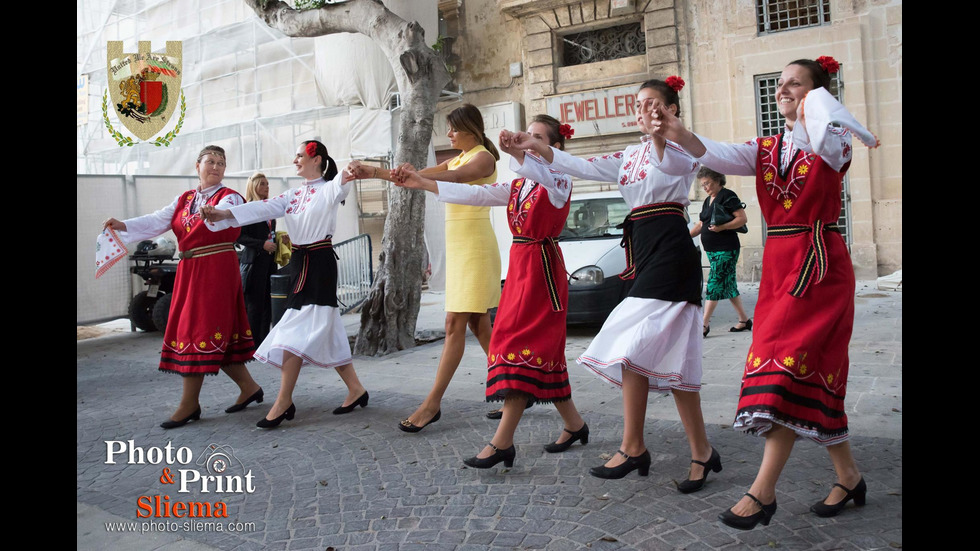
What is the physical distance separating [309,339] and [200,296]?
2.97ft

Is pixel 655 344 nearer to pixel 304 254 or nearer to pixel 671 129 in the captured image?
A: pixel 671 129

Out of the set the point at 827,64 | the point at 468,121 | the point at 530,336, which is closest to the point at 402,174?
the point at 468,121

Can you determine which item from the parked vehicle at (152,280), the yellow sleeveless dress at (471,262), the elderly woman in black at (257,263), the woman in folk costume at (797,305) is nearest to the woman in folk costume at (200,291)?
the yellow sleeveless dress at (471,262)

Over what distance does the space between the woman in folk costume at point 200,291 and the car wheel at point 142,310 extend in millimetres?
5626

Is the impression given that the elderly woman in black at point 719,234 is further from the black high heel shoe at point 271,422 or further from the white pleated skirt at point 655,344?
the black high heel shoe at point 271,422

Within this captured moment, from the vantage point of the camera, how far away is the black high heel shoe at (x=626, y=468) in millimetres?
3660

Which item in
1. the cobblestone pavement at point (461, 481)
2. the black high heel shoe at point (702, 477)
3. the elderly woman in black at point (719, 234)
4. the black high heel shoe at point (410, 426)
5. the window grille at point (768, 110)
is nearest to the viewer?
the cobblestone pavement at point (461, 481)

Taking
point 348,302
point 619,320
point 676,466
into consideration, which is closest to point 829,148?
point 619,320

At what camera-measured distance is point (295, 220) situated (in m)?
5.09

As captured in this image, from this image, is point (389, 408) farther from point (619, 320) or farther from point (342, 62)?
point (342, 62)

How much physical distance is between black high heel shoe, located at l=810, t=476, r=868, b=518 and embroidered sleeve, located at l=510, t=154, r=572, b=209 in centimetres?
188

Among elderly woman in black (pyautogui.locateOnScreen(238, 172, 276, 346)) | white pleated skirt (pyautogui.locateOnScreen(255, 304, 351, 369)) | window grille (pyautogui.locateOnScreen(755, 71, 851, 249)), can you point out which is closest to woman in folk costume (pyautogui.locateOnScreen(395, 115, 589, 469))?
white pleated skirt (pyautogui.locateOnScreen(255, 304, 351, 369))

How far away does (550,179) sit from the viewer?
3844mm

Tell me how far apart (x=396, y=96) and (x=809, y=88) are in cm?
1467
